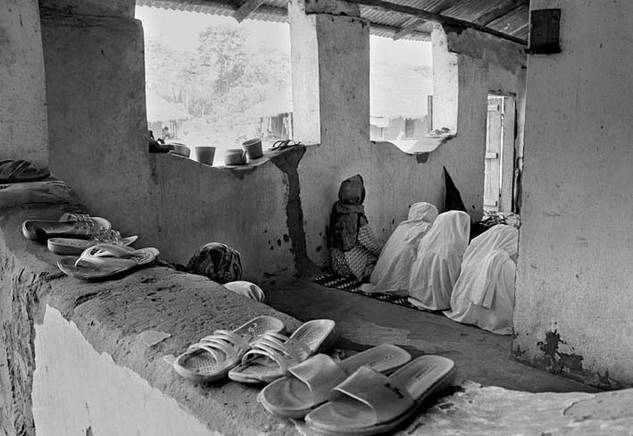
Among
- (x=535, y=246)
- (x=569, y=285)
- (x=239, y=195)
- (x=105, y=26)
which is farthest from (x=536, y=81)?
(x=105, y=26)

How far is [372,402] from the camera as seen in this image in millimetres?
1014

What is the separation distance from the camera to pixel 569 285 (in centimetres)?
369

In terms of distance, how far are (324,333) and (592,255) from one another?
2777mm

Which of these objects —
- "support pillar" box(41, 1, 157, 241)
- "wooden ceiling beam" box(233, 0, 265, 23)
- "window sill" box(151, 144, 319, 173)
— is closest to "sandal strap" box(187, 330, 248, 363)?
"support pillar" box(41, 1, 157, 241)

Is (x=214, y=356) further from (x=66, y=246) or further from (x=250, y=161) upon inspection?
(x=250, y=161)

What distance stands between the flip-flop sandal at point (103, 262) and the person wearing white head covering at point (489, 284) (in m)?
3.41

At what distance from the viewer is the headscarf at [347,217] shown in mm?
6184

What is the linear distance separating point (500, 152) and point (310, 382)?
959 cm

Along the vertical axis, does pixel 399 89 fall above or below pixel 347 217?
above

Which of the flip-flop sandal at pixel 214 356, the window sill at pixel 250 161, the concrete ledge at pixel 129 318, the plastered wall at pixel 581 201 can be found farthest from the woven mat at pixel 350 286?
the flip-flop sandal at pixel 214 356

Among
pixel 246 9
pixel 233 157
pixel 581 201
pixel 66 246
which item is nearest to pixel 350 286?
pixel 233 157

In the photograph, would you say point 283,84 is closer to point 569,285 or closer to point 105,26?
point 105,26

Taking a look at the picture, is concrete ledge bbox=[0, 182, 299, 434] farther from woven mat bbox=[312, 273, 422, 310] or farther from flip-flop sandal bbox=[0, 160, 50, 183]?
woven mat bbox=[312, 273, 422, 310]

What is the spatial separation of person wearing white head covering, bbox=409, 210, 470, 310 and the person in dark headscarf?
657 mm
